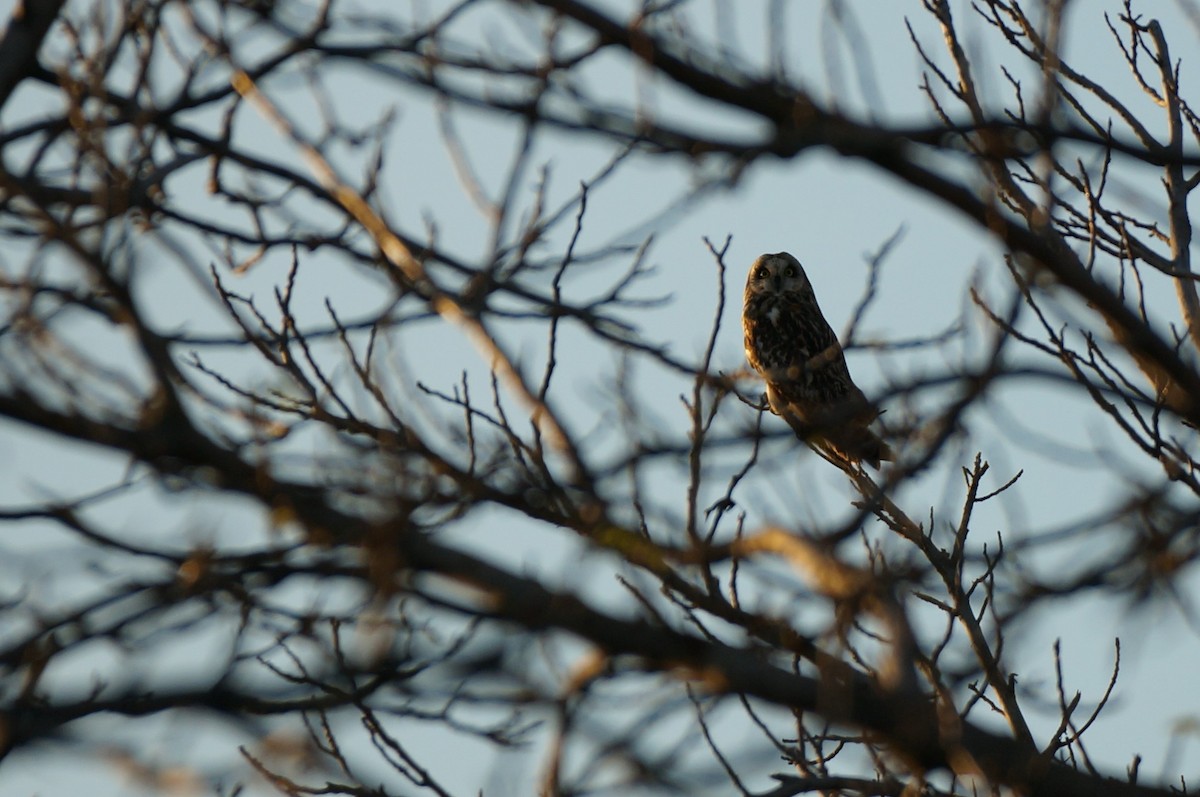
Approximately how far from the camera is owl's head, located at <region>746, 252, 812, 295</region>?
9.30 m

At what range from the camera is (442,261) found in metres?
3.92

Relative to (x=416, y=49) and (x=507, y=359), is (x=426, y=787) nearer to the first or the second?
(x=507, y=359)

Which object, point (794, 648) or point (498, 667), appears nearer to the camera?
point (498, 667)

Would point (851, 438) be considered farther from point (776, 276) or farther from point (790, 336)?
point (776, 276)

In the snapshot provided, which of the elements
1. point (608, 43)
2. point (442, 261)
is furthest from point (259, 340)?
point (608, 43)


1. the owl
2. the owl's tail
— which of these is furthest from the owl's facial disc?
the owl's tail

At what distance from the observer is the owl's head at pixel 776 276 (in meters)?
9.30

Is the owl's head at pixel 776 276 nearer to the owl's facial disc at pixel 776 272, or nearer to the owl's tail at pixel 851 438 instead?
the owl's facial disc at pixel 776 272

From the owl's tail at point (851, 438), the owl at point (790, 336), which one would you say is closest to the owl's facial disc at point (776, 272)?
the owl at point (790, 336)

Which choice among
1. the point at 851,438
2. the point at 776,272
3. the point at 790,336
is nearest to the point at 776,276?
the point at 776,272

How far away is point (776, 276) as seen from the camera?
30.7ft

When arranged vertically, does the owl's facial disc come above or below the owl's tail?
above

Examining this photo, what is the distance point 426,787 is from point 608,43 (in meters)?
1.87

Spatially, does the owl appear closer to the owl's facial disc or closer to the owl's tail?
the owl's facial disc
